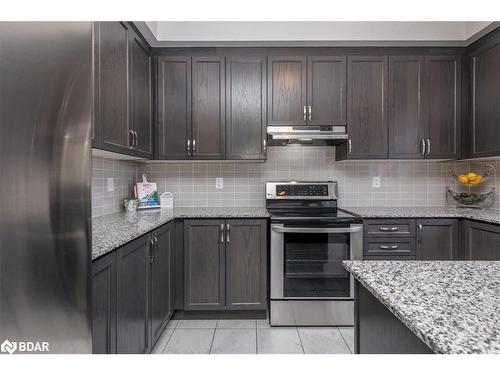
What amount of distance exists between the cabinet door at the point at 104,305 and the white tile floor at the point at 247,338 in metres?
0.83

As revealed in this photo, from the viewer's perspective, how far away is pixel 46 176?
2.71ft

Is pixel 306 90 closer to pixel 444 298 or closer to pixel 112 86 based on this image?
pixel 112 86

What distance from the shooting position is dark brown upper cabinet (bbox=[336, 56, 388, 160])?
2.66 meters

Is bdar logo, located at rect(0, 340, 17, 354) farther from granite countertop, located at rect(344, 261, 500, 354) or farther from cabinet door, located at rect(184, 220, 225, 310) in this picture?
cabinet door, located at rect(184, 220, 225, 310)

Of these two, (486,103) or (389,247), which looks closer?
(389,247)

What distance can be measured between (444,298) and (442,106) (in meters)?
2.57

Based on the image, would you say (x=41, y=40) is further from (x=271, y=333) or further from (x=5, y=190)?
(x=271, y=333)

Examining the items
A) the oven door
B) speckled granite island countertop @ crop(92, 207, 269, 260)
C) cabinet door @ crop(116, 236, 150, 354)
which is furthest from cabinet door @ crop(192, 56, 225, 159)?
cabinet door @ crop(116, 236, 150, 354)

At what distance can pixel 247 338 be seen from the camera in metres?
2.19

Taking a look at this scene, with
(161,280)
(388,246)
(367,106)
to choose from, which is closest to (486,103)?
(367,106)

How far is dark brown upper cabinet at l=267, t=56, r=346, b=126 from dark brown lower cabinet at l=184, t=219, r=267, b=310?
3.32 ft

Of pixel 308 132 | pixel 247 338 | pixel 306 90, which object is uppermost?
pixel 306 90

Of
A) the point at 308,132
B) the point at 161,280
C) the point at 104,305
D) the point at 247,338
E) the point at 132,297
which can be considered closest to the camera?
the point at 104,305

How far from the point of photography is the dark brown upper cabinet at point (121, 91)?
166 centimetres
